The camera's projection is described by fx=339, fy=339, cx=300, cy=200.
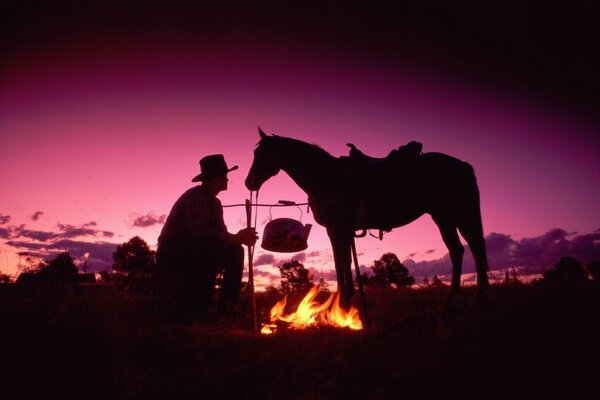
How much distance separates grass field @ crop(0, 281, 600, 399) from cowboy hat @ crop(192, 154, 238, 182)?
215 centimetres

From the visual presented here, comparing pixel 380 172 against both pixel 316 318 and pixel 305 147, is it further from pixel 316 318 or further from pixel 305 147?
pixel 316 318

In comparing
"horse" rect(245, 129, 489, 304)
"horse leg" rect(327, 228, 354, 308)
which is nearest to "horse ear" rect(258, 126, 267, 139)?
"horse" rect(245, 129, 489, 304)

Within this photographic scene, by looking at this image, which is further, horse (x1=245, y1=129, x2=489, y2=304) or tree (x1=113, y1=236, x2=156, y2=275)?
tree (x1=113, y1=236, x2=156, y2=275)

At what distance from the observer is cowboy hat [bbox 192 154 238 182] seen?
5594mm

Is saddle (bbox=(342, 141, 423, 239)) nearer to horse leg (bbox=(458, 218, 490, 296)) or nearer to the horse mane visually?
the horse mane

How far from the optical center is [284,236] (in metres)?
4.88

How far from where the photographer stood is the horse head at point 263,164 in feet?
19.0

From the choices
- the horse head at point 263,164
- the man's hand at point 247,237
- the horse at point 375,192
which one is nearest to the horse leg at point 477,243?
the horse at point 375,192

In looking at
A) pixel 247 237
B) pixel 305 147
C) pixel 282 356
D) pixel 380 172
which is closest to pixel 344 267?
pixel 247 237

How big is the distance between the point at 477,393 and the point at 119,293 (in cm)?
451

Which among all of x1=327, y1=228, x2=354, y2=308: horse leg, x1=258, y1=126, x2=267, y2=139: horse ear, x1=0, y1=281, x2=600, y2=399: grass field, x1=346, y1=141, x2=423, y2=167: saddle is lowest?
x1=0, y1=281, x2=600, y2=399: grass field

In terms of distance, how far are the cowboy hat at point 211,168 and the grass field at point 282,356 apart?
2150 mm

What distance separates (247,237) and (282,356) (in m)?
2.14

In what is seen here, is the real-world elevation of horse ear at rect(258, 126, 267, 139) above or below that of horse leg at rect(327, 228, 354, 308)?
above
